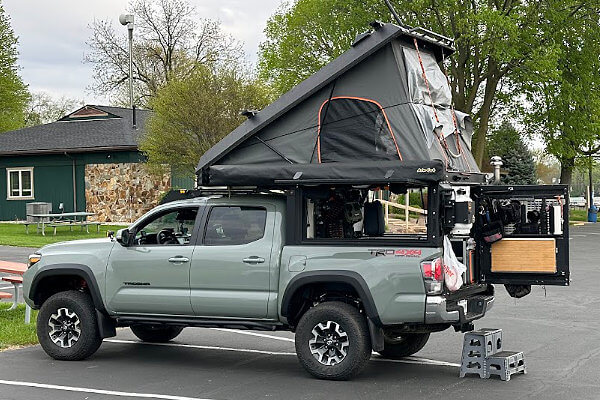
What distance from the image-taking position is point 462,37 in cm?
3566

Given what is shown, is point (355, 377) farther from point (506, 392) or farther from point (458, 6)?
point (458, 6)

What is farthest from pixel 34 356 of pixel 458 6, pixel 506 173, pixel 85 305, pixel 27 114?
pixel 27 114

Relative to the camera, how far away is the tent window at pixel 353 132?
9672mm

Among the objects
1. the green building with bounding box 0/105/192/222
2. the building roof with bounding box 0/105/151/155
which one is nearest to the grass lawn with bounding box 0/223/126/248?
the green building with bounding box 0/105/192/222

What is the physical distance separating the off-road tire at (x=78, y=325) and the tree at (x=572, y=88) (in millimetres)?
30046

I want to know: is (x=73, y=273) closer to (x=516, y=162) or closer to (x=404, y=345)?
(x=404, y=345)

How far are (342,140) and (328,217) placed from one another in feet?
3.00

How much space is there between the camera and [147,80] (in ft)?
208

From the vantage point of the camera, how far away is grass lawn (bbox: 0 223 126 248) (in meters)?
28.4

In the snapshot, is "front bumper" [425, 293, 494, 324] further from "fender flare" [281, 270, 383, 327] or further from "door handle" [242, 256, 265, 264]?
"door handle" [242, 256, 265, 264]

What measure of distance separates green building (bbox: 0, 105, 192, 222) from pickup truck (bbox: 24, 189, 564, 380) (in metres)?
26.0

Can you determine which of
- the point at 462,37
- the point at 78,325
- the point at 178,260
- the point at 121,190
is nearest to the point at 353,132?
the point at 178,260

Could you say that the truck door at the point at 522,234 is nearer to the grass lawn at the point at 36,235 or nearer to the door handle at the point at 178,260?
the door handle at the point at 178,260

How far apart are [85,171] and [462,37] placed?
17.0 m
